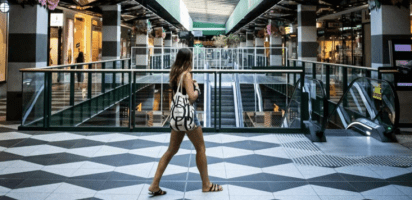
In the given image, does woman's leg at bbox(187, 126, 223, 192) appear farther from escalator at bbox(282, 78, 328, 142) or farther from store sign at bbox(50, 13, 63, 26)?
store sign at bbox(50, 13, 63, 26)

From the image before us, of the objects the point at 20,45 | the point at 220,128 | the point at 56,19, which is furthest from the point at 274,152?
the point at 56,19

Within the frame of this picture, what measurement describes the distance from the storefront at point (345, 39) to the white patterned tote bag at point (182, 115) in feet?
52.0

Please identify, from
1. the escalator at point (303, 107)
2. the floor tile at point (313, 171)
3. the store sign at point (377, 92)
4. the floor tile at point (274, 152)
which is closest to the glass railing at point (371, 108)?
the store sign at point (377, 92)

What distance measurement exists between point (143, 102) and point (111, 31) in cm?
955

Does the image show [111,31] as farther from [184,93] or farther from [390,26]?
[184,93]

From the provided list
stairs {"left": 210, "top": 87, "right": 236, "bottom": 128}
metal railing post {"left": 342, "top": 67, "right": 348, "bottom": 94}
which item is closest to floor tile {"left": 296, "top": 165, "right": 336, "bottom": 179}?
stairs {"left": 210, "top": 87, "right": 236, "bottom": 128}

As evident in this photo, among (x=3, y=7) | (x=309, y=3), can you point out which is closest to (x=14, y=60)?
(x=3, y=7)

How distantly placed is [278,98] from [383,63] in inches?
94.5

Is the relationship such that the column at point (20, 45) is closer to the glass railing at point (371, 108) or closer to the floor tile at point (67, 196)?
the floor tile at point (67, 196)

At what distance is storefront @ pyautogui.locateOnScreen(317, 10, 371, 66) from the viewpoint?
1825 centimetres

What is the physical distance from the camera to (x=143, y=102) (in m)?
7.71

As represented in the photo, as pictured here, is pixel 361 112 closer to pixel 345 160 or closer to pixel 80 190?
pixel 345 160

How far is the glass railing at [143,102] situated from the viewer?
294 inches

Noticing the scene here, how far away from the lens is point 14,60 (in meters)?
8.84
